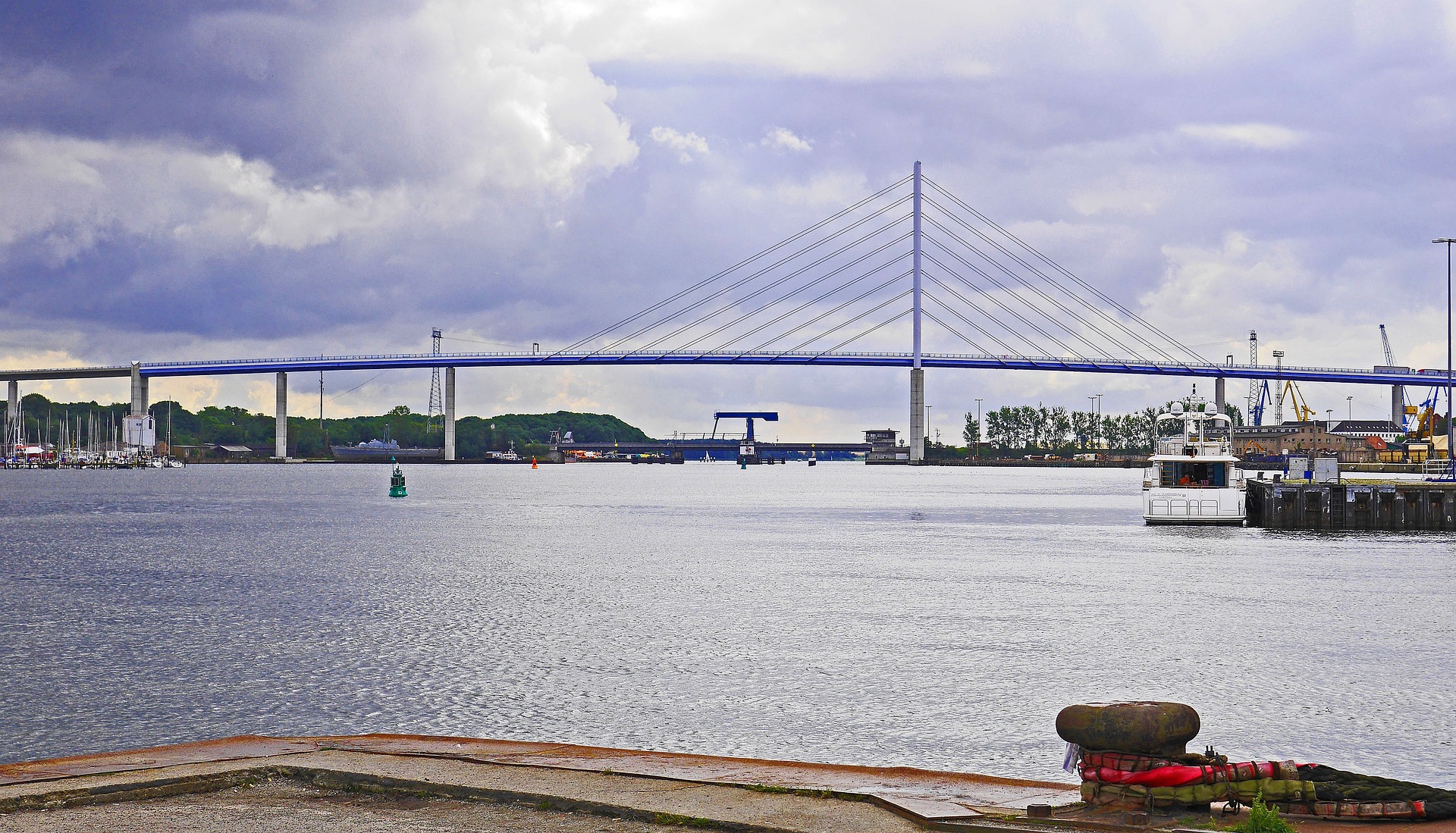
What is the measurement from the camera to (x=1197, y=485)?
59250 millimetres

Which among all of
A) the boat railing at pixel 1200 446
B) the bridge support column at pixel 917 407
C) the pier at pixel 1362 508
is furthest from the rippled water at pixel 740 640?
the bridge support column at pixel 917 407

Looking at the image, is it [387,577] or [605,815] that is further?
[387,577]

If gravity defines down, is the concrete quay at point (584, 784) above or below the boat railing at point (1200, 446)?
below

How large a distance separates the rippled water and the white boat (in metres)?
6.04

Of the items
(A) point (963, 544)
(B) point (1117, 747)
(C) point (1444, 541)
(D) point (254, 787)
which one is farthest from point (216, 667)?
(C) point (1444, 541)

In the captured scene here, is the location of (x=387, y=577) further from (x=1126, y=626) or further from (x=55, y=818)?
(x=55, y=818)

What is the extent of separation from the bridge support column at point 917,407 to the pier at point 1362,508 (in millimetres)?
86160

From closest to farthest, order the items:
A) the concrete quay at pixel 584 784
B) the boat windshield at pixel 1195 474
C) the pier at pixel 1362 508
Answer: the concrete quay at pixel 584 784 < the pier at pixel 1362 508 < the boat windshield at pixel 1195 474

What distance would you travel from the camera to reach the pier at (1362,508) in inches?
2258

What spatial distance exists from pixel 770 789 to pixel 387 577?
25.9 meters

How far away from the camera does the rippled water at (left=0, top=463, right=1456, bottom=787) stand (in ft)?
47.4

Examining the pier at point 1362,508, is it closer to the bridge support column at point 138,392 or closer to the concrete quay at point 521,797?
the concrete quay at point 521,797

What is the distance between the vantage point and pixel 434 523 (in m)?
59.0

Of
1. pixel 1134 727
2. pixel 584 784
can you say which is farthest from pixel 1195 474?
pixel 584 784
